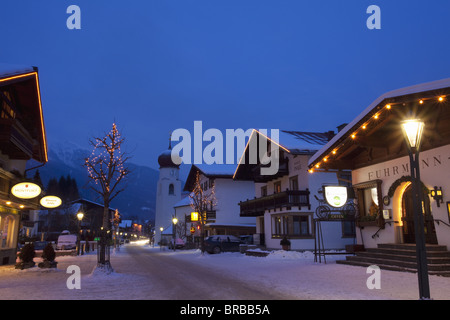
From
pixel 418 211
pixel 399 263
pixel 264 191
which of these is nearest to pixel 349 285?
pixel 418 211

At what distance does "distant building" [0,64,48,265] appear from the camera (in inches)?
637

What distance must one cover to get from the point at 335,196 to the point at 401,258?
3868 mm

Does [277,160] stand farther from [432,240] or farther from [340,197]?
[432,240]

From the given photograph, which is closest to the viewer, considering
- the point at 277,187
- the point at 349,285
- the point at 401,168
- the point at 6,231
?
the point at 349,285

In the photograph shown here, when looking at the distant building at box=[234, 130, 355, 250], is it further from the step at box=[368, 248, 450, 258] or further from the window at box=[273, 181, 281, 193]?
the step at box=[368, 248, 450, 258]

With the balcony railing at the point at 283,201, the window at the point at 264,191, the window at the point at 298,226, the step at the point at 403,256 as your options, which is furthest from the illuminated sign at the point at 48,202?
the window at the point at 264,191

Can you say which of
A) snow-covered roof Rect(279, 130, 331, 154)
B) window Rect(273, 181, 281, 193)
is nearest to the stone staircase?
snow-covered roof Rect(279, 130, 331, 154)

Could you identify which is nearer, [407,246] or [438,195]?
[438,195]

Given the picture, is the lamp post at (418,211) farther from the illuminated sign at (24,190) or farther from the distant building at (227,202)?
the distant building at (227,202)

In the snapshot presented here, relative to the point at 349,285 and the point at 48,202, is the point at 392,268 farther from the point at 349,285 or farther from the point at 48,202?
the point at 48,202

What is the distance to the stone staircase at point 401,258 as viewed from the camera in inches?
517

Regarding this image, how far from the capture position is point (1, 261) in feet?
66.6

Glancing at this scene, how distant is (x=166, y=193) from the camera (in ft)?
260

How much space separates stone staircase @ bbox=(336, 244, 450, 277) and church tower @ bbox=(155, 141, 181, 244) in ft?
204
